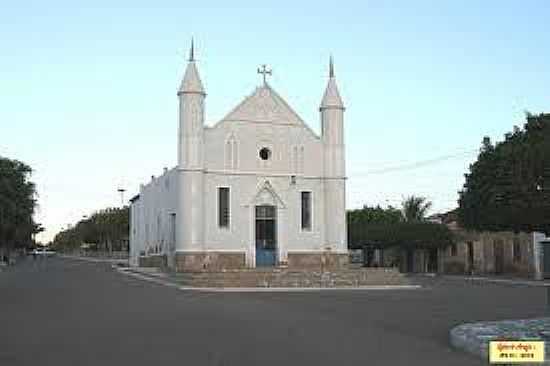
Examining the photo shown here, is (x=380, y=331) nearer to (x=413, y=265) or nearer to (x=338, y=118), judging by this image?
(x=338, y=118)

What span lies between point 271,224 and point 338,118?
739 cm

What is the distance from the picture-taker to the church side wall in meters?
48.3

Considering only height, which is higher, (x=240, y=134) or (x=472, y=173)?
(x=240, y=134)

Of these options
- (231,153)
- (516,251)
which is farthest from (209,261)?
(516,251)

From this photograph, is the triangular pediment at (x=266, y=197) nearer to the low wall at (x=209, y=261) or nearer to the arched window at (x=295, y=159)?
the arched window at (x=295, y=159)

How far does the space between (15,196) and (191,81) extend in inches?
1068

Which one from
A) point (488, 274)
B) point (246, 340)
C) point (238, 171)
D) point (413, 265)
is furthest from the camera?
point (413, 265)

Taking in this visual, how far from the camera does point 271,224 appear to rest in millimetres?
45250

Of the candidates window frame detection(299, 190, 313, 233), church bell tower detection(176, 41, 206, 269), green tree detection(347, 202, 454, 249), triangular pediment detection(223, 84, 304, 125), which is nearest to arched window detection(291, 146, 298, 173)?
window frame detection(299, 190, 313, 233)

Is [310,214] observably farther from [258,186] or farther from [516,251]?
[516,251]

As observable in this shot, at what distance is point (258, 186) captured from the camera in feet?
147

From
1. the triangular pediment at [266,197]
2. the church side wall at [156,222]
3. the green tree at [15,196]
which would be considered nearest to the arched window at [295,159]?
the triangular pediment at [266,197]

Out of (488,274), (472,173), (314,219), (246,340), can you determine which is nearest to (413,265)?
(488,274)

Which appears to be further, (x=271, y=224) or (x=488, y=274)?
(x=488, y=274)
